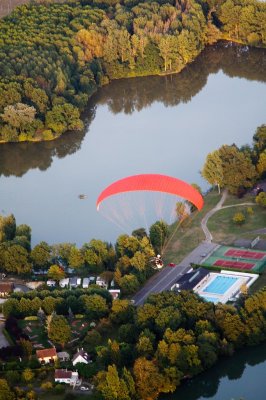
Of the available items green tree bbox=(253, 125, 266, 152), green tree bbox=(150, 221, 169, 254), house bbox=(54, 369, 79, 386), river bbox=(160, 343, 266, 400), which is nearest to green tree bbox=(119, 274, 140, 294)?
green tree bbox=(150, 221, 169, 254)

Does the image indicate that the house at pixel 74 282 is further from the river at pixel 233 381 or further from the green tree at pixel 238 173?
the green tree at pixel 238 173

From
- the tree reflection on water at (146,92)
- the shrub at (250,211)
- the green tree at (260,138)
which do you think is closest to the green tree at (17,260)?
the shrub at (250,211)

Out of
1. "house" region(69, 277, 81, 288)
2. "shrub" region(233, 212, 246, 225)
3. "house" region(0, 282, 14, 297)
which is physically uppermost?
"shrub" region(233, 212, 246, 225)

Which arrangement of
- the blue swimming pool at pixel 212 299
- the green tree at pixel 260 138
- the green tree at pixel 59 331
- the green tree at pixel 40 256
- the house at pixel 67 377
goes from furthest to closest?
the green tree at pixel 260 138, the green tree at pixel 40 256, the blue swimming pool at pixel 212 299, the green tree at pixel 59 331, the house at pixel 67 377

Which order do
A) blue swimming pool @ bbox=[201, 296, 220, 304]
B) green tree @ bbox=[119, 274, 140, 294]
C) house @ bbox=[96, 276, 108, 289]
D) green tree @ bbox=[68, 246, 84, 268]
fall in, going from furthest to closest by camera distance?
green tree @ bbox=[68, 246, 84, 268] < house @ bbox=[96, 276, 108, 289] < green tree @ bbox=[119, 274, 140, 294] < blue swimming pool @ bbox=[201, 296, 220, 304]

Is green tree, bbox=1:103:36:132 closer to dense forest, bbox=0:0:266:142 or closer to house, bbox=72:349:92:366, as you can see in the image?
dense forest, bbox=0:0:266:142
